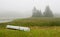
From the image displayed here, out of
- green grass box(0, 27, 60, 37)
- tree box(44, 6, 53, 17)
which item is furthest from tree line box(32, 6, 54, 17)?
green grass box(0, 27, 60, 37)

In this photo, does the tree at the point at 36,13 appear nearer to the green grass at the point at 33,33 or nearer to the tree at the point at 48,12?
the tree at the point at 48,12

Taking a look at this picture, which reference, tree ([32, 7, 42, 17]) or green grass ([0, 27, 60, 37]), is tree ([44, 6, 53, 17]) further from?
green grass ([0, 27, 60, 37])

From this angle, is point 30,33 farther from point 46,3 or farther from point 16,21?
point 46,3

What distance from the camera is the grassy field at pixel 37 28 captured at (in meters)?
1.52

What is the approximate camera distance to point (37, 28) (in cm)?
158

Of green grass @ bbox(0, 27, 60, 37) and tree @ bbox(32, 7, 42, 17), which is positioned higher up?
tree @ bbox(32, 7, 42, 17)

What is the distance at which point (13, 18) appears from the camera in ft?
5.31

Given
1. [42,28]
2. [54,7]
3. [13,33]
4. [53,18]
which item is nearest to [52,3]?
[54,7]

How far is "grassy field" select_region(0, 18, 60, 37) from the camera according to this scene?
1.52m

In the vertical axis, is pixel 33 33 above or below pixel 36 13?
below

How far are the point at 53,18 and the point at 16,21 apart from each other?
411 mm

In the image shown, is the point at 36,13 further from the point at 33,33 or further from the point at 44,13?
the point at 33,33

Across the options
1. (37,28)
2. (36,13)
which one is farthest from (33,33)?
(36,13)

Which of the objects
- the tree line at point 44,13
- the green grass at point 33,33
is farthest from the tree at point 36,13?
the green grass at point 33,33
